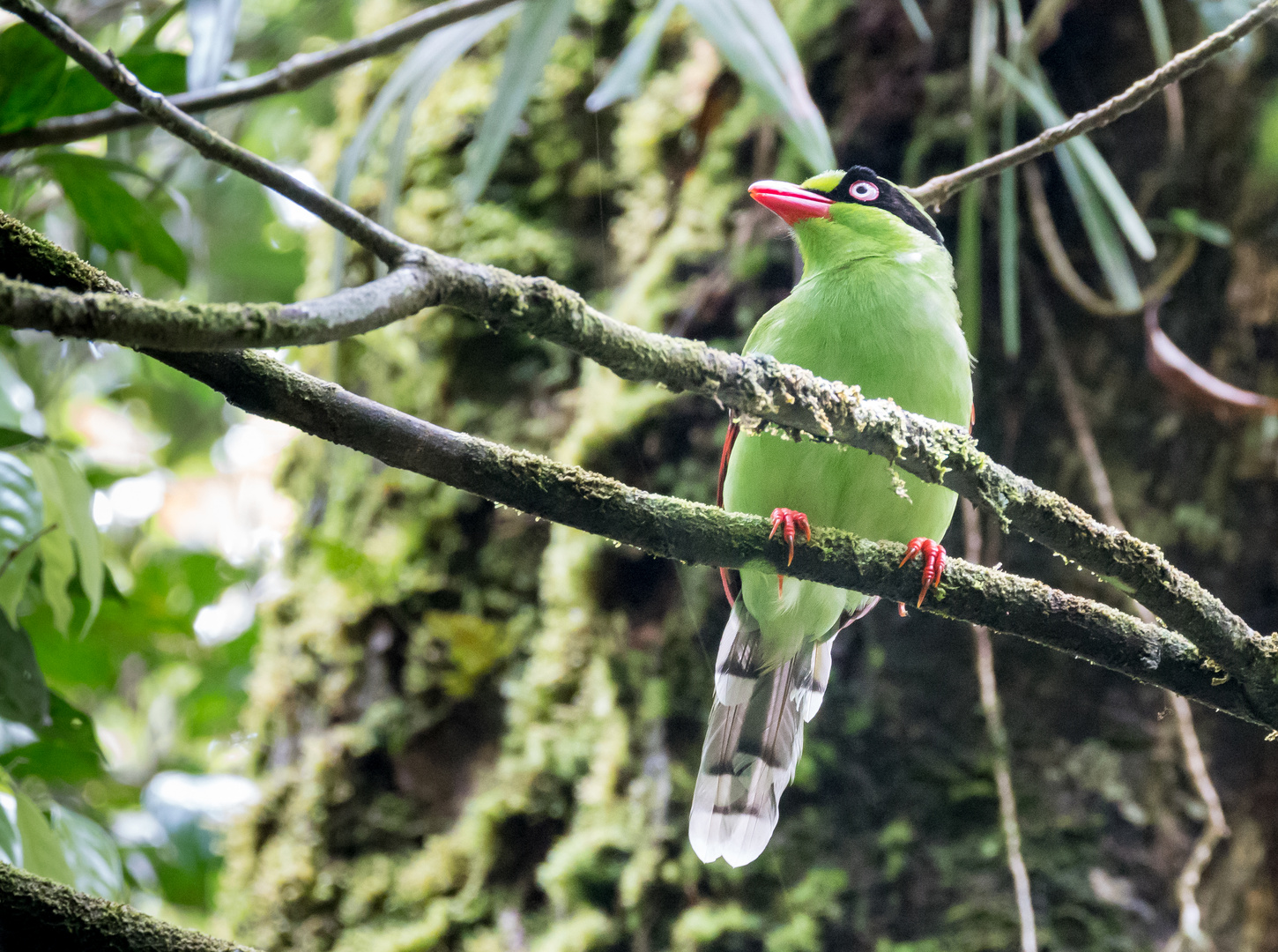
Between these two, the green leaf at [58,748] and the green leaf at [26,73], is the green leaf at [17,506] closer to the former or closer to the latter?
the green leaf at [58,748]

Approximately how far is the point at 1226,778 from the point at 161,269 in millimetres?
2389

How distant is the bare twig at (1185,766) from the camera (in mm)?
1437

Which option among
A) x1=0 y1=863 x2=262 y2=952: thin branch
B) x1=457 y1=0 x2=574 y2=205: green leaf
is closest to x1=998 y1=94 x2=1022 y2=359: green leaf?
x1=457 y1=0 x2=574 y2=205: green leaf

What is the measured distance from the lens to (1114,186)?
5.18 ft

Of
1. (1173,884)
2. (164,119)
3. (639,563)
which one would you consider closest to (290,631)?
(639,563)

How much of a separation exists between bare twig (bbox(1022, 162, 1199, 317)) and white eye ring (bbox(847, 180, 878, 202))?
450 millimetres

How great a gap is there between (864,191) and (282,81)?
4.94ft

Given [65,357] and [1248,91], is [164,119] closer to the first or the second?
[65,357]

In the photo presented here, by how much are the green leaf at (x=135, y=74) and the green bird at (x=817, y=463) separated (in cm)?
141

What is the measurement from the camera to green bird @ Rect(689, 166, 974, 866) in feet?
4.50

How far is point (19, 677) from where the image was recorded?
1.65m

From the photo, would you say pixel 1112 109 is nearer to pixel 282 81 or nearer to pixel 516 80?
pixel 516 80

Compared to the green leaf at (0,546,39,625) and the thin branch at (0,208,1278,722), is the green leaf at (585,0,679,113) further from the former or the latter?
the green leaf at (0,546,39,625)

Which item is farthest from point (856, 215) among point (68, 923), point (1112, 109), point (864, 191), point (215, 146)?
point (68, 923)
